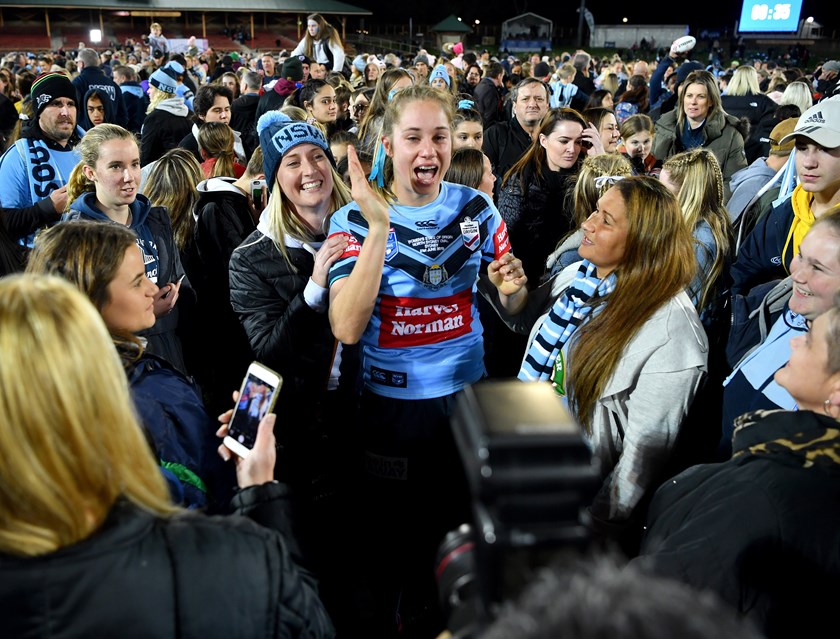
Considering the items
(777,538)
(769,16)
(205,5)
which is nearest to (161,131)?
(777,538)

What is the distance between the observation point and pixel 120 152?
10.7 feet

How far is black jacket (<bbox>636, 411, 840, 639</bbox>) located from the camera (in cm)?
131

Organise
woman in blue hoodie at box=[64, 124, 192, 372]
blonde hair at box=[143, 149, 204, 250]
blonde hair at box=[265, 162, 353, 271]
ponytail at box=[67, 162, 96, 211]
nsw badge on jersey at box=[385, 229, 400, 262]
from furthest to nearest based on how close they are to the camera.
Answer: blonde hair at box=[143, 149, 204, 250] → ponytail at box=[67, 162, 96, 211] → woman in blue hoodie at box=[64, 124, 192, 372] → blonde hair at box=[265, 162, 353, 271] → nsw badge on jersey at box=[385, 229, 400, 262]

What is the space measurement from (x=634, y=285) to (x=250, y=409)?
136 cm

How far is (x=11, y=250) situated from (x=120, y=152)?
35.5 inches

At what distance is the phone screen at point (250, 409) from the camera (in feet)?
5.86

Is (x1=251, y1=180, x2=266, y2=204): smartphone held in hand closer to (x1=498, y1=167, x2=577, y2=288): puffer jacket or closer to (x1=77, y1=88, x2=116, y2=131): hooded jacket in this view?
(x1=498, y1=167, x2=577, y2=288): puffer jacket

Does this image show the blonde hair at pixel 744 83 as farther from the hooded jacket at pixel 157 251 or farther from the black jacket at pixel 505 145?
the hooded jacket at pixel 157 251

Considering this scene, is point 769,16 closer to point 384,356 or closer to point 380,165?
point 380,165

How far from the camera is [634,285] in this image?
2277mm

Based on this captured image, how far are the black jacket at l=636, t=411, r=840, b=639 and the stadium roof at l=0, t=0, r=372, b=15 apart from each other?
44.7 metres

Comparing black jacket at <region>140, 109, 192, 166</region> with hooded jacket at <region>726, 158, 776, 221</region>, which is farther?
black jacket at <region>140, 109, 192, 166</region>

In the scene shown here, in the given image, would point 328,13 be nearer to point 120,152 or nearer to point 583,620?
point 120,152

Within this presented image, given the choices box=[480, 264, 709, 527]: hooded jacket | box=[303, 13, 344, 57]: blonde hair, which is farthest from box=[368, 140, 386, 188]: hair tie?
box=[303, 13, 344, 57]: blonde hair
